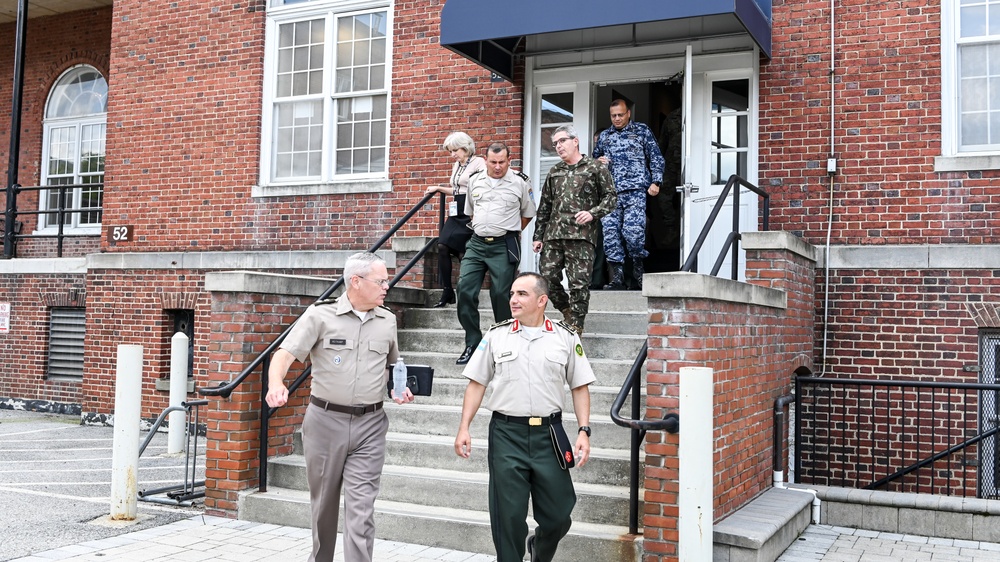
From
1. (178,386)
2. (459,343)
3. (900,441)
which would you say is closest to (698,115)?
(459,343)

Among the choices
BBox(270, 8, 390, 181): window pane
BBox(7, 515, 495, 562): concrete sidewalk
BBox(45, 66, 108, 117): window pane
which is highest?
BBox(45, 66, 108, 117): window pane

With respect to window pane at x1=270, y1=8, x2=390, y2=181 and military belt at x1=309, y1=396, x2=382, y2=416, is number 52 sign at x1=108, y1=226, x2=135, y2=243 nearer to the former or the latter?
window pane at x1=270, y1=8, x2=390, y2=181

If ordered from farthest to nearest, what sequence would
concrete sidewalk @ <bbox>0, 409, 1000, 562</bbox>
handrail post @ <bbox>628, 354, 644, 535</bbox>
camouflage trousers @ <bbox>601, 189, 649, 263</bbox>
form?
camouflage trousers @ <bbox>601, 189, 649, 263</bbox> → concrete sidewalk @ <bbox>0, 409, 1000, 562</bbox> → handrail post @ <bbox>628, 354, 644, 535</bbox>

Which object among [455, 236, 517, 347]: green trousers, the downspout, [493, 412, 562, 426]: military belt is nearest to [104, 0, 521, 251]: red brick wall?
the downspout

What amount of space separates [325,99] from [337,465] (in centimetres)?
732

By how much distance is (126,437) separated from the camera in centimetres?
692

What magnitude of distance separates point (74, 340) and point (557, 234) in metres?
9.25

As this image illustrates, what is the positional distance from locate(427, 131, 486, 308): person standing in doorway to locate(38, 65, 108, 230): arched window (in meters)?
9.32

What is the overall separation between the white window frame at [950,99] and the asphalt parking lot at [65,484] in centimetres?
729

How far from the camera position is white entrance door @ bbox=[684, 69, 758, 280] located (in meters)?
9.31

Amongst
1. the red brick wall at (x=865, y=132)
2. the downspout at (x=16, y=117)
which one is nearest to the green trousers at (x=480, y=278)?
the red brick wall at (x=865, y=132)

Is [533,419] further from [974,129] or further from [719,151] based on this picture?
[974,129]

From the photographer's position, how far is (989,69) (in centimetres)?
850

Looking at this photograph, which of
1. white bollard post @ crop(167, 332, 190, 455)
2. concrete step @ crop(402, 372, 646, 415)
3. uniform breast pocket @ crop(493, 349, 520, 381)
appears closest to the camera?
uniform breast pocket @ crop(493, 349, 520, 381)
